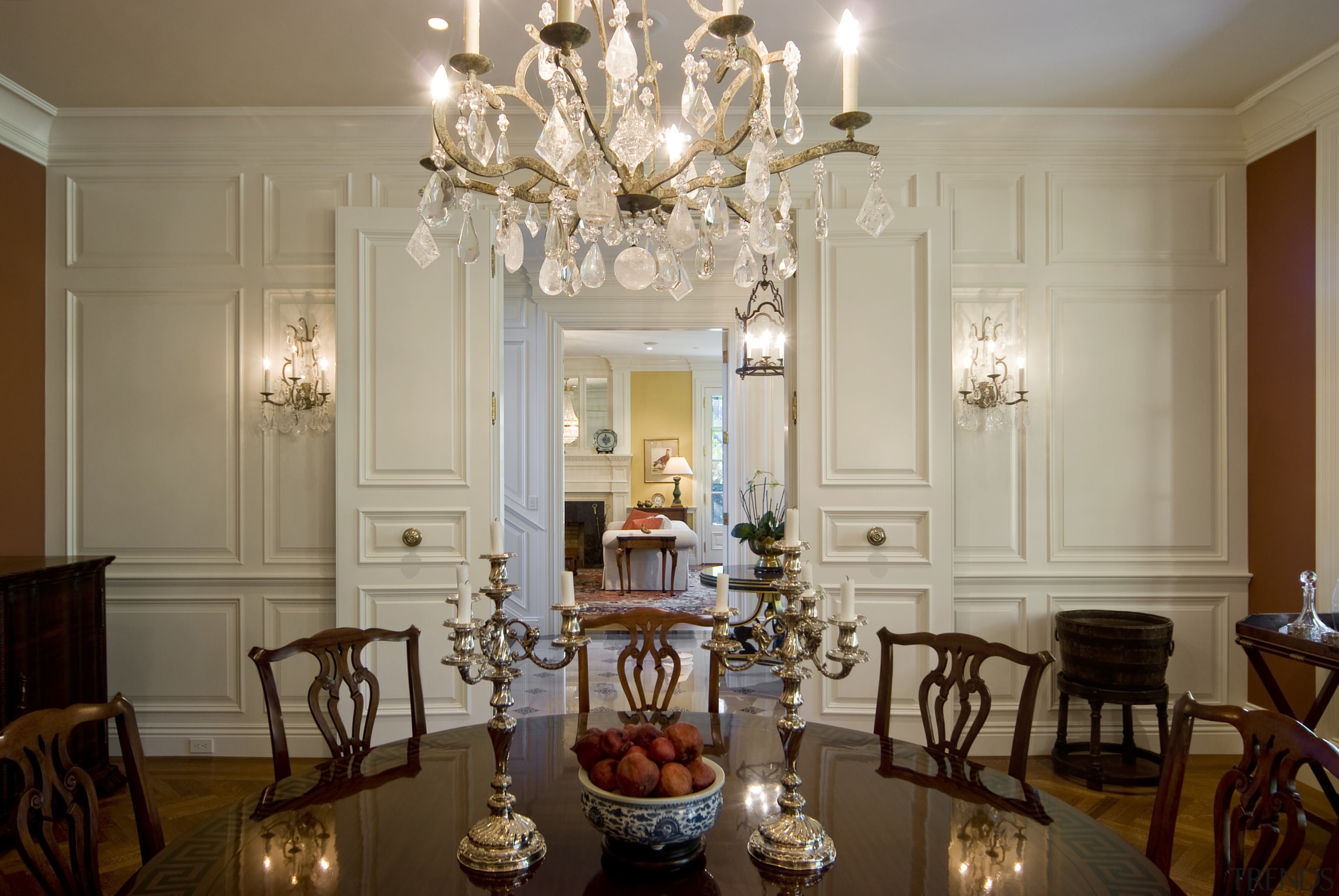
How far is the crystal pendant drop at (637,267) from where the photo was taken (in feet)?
5.43

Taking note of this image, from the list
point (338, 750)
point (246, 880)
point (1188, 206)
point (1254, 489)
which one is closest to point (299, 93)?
point (338, 750)

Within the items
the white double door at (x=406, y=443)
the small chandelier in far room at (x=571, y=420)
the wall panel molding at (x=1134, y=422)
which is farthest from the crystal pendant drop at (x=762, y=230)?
the small chandelier in far room at (x=571, y=420)

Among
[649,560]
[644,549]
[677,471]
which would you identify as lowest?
[649,560]

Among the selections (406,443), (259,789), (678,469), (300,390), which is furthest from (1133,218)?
(678,469)

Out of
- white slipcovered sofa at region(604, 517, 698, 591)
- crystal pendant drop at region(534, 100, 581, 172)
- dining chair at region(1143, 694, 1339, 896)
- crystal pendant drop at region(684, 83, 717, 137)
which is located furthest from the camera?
white slipcovered sofa at region(604, 517, 698, 591)

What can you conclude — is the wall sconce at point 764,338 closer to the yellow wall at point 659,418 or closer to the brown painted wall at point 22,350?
the brown painted wall at point 22,350

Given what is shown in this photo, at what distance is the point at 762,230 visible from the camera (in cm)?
166

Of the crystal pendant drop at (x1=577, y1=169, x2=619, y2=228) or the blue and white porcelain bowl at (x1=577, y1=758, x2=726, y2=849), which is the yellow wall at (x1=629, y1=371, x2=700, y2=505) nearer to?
the crystal pendant drop at (x1=577, y1=169, x2=619, y2=228)

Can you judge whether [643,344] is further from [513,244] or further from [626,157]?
[626,157]

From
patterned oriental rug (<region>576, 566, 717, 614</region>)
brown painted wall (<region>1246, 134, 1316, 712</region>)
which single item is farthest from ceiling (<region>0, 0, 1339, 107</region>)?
patterned oriental rug (<region>576, 566, 717, 614</region>)

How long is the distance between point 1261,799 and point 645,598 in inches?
273

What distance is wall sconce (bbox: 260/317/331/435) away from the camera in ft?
12.0

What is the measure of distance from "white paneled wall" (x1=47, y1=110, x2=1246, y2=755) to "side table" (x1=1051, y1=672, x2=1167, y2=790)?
19 cm

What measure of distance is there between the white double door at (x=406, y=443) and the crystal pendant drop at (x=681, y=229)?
6.92 feet
